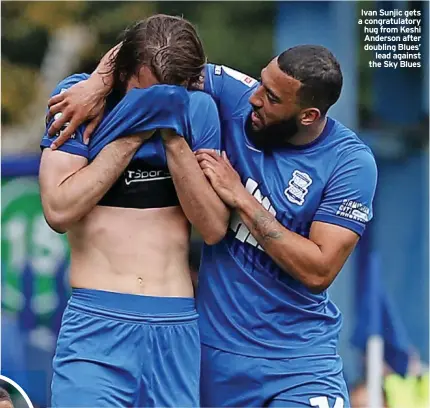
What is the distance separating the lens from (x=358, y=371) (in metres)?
5.75

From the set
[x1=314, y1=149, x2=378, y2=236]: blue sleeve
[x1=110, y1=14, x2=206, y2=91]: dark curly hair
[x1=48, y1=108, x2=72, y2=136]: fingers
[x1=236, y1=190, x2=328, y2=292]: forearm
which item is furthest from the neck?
[x1=48, y1=108, x2=72, y2=136]: fingers

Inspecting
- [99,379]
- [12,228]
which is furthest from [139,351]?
[12,228]

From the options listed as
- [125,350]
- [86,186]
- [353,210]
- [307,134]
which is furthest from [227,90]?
[125,350]

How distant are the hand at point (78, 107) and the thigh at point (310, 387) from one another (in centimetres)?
89

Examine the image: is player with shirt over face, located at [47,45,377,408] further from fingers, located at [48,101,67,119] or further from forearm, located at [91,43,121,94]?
fingers, located at [48,101,67,119]

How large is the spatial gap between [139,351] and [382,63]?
1932 millimetres

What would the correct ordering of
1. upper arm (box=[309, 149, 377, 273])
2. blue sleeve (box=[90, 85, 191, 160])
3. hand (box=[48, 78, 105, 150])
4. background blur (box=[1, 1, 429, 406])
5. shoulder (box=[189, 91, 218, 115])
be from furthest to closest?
background blur (box=[1, 1, 429, 406]) → upper arm (box=[309, 149, 377, 273]) → shoulder (box=[189, 91, 218, 115]) → hand (box=[48, 78, 105, 150]) → blue sleeve (box=[90, 85, 191, 160])

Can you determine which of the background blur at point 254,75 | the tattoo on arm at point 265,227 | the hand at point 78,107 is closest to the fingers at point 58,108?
the hand at point 78,107

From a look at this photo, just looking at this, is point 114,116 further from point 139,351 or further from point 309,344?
point 309,344

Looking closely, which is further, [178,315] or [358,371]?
[358,371]

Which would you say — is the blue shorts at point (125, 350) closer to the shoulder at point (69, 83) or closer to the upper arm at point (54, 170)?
the upper arm at point (54, 170)

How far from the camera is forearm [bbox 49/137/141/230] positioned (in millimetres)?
2934

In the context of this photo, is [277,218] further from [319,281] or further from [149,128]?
[149,128]

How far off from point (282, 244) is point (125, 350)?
20.3 inches
